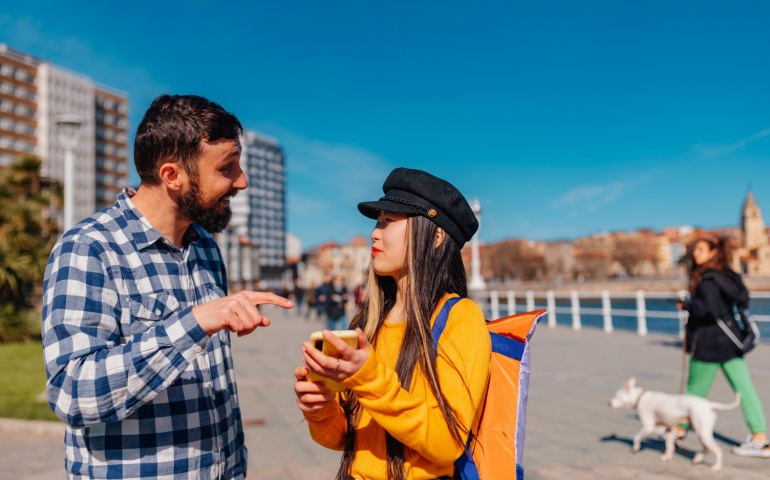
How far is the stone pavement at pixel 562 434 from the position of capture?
4.78m

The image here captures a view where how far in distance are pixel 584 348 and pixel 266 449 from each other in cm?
857

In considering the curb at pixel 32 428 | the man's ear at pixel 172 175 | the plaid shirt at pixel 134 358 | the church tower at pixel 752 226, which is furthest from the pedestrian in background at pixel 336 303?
the church tower at pixel 752 226

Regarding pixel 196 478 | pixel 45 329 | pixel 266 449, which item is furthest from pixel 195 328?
pixel 266 449

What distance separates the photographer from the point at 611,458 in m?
5.06

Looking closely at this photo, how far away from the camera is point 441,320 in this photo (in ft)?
6.01

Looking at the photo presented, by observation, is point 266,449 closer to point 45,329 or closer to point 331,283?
point 45,329

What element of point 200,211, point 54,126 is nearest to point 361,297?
point 200,211

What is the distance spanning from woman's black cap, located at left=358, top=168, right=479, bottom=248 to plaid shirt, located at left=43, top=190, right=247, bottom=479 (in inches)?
27.9

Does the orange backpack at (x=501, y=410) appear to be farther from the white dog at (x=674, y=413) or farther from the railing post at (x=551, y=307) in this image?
the railing post at (x=551, y=307)

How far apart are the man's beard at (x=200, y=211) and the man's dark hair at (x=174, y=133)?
0.23 ft

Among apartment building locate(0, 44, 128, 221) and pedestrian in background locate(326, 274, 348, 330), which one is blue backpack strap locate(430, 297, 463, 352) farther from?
apartment building locate(0, 44, 128, 221)

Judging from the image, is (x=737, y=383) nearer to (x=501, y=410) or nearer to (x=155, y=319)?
(x=501, y=410)

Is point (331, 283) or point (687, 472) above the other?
point (331, 283)

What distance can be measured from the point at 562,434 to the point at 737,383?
155 centimetres
